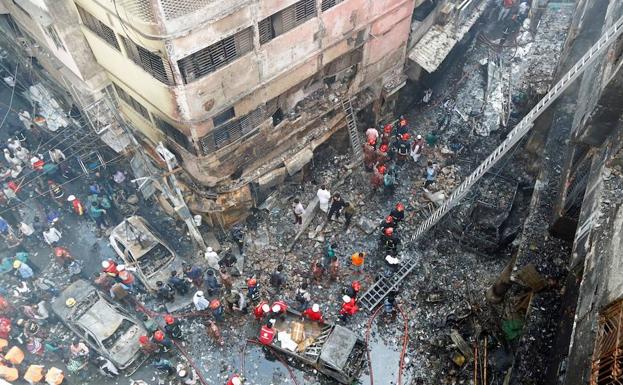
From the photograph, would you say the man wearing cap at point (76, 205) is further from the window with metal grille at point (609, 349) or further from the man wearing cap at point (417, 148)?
the window with metal grille at point (609, 349)

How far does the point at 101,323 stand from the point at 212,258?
4.11 metres

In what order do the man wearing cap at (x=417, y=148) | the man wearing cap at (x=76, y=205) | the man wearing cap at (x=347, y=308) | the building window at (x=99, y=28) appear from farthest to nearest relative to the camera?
the man wearing cap at (x=417, y=148) → the man wearing cap at (x=76, y=205) → the man wearing cap at (x=347, y=308) → the building window at (x=99, y=28)

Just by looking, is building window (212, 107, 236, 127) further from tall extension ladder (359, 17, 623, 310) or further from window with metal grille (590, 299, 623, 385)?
window with metal grille (590, 299, 623, 385)

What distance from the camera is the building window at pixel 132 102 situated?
1683 centimetres

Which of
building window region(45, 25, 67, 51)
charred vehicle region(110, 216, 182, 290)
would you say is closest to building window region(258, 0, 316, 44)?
building window region(45, 25, 67, 51)

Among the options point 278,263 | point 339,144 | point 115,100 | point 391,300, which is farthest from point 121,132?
point 391,300

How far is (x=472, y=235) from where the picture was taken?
1719cm

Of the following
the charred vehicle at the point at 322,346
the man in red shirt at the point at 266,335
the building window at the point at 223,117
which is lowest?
the charred vehicle at the point at 322,346

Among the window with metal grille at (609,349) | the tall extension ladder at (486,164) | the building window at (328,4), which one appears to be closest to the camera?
the window with metal grille at (609,349)

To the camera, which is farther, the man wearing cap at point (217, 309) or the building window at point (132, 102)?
the building window at point (132, 102)

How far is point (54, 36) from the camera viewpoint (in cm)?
1630

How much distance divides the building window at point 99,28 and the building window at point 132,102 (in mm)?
2333

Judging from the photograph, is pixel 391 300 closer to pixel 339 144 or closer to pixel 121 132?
pixel 339 144

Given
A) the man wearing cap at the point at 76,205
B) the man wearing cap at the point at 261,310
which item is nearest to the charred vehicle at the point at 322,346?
the man wearing cap at the point at 261,310
